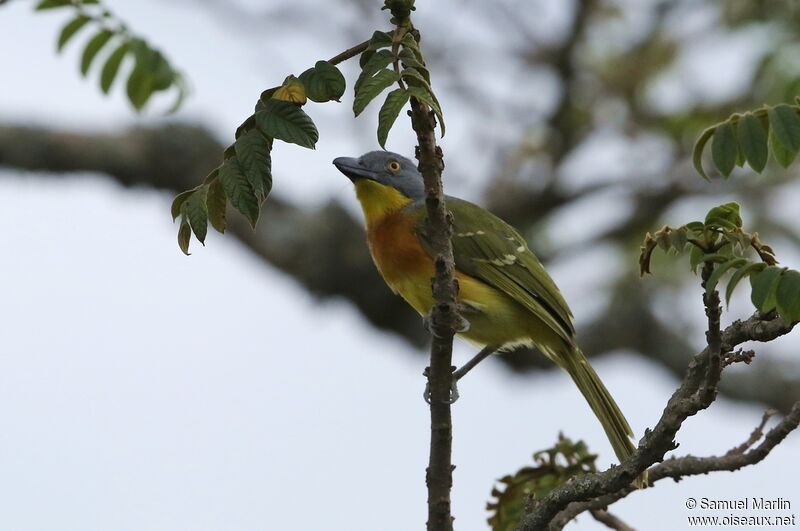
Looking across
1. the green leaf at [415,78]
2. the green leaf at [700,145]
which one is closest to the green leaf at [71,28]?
the green leaf at [415,78]

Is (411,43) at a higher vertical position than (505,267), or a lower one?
lower

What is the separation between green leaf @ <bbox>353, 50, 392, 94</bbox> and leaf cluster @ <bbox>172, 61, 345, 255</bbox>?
Answer: 0.22 ft

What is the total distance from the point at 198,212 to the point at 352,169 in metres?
2.24

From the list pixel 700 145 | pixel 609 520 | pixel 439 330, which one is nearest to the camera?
pixel 700 145

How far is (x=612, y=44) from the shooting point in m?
8.98

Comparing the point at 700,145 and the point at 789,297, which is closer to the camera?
the point at 789,297

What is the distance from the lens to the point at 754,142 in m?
2.85

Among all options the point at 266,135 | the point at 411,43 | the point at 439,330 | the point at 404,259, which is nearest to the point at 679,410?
the point at 439,330

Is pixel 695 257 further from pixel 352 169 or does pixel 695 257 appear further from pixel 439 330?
pixel 352 169

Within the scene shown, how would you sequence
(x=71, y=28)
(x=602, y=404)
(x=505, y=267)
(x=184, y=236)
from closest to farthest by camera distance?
(x=184, y=236) < (x=71, y=28) < (x=602, y=404) < (x=505, y=267)

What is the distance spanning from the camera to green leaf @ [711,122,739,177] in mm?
2871

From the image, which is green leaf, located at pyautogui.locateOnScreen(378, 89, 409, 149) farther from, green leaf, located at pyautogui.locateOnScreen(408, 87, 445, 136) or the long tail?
the long tail

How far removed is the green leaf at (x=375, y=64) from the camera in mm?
2744

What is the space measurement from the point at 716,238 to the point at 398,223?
8.05 feet
